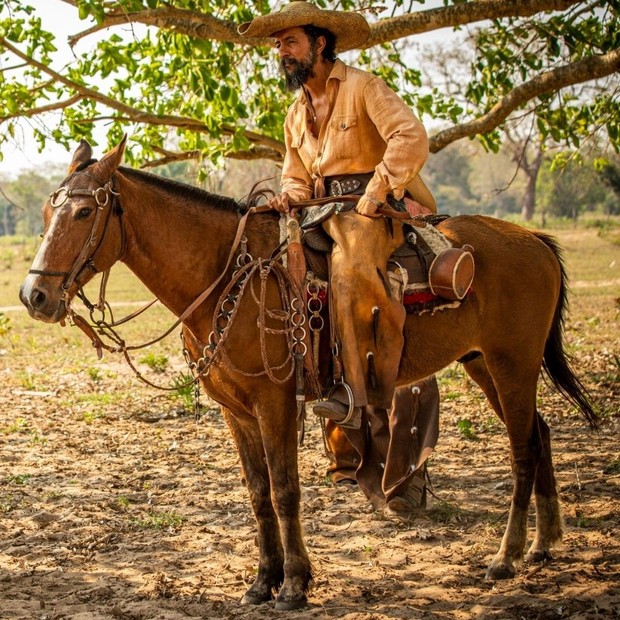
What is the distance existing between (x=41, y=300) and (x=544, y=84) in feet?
16.8

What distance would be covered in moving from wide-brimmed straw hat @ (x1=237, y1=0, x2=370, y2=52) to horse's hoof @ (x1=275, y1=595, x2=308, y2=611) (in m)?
3.07

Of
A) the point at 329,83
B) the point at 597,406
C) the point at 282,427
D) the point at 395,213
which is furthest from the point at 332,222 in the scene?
the point at 597,406

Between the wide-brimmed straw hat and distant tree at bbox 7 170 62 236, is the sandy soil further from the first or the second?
distant tree at bbox 7 170 62 236

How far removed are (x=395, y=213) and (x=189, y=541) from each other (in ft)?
8.16

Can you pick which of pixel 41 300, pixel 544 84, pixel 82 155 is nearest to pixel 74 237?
pixel 41 300

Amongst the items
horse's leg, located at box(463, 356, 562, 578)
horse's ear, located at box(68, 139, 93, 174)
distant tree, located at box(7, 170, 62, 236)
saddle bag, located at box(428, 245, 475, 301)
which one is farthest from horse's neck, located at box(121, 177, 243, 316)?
distant tree, located at box(7, 170, 62, 236)

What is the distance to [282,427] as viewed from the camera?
4398mm

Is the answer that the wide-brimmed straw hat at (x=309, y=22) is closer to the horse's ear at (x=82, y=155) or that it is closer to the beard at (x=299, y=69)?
the beard at (x=299, y=69)

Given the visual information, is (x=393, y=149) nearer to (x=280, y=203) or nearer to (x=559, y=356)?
(x=280, y=203)

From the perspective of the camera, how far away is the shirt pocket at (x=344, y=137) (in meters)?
4.70

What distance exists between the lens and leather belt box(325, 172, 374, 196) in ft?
15.8

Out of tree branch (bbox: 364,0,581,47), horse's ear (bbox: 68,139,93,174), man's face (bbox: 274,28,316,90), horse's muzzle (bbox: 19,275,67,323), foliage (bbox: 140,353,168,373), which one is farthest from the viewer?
foliage (bbox: 140,353,168,373)

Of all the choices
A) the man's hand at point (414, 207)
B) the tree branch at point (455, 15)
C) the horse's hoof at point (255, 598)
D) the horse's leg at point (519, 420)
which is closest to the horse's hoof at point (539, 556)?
the horse's leg at point (519, 420)

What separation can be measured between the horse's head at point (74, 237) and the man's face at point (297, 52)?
116cm
